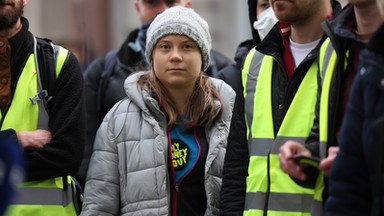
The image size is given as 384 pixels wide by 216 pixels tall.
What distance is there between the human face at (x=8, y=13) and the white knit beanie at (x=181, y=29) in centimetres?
74

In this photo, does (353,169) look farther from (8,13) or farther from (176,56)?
(8,13)

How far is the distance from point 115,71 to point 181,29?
171 cm

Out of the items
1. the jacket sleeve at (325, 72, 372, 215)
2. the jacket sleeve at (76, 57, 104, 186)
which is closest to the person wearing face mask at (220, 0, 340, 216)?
the jacket sleeve at (325, 72, 372, 215)

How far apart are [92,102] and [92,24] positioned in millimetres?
16109

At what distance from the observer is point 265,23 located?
8312 mm

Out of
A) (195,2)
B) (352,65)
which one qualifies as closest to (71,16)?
(195,2)

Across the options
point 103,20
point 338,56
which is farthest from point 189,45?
point 103,20

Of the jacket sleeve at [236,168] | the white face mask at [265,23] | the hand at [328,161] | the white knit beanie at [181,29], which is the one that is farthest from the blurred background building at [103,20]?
the hand at [328,161]

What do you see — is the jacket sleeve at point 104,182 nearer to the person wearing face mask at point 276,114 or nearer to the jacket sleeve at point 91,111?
the person wearing face mask at point 276,114

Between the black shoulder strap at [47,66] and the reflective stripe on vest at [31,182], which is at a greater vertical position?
the black shoulder strap at [47,66]

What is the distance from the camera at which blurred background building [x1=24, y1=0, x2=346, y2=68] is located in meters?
22.9

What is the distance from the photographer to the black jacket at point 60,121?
23.8ft

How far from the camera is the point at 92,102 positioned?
29.9 ft

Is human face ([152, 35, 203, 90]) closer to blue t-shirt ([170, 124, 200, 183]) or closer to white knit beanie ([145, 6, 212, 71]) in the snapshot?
white knit beanie ([145, 6, 212, 71])
